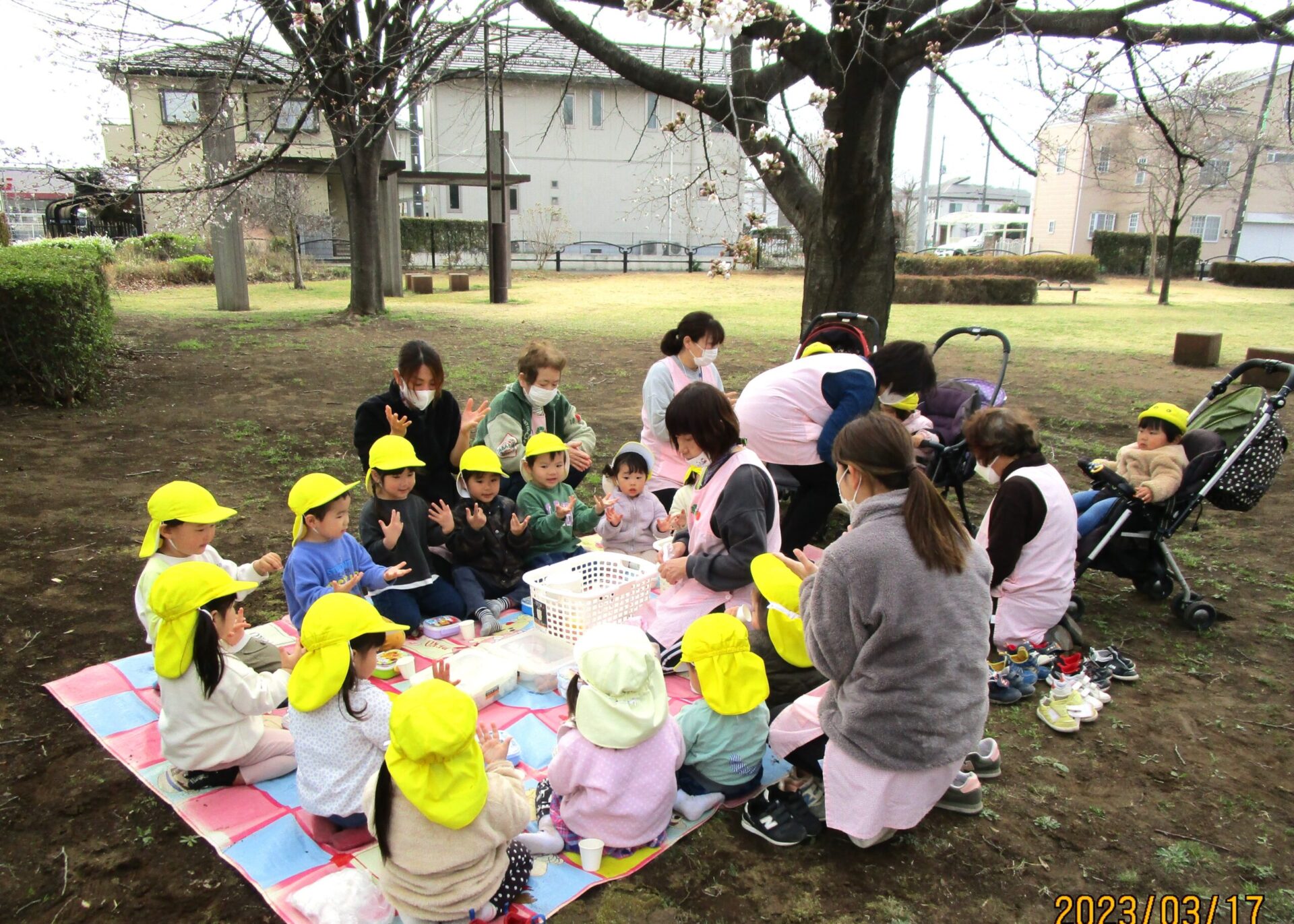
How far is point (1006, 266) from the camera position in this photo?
26.5 metres

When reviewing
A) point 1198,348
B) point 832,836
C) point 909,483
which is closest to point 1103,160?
point 1198,348

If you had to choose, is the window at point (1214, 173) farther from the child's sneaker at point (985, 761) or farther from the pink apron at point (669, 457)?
the child's sneaker at point (985, 761)

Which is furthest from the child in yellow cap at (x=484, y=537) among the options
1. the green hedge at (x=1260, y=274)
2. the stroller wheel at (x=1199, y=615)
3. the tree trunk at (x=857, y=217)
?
the green hedge at (x=1260, y=274)

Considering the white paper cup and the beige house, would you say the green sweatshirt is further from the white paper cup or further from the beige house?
the beige house

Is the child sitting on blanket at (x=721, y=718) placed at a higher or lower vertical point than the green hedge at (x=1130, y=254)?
lower

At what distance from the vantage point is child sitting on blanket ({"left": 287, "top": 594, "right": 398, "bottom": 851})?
2357mm

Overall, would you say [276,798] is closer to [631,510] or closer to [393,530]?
[393,530]

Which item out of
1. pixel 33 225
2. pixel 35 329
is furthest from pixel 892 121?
pixel 33 225

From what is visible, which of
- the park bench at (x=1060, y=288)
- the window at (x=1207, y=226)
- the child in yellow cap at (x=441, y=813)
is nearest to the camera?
the child in yellow cap at (x=441, y=813)

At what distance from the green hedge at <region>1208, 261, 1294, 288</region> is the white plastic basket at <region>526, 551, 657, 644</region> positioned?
32117 mm

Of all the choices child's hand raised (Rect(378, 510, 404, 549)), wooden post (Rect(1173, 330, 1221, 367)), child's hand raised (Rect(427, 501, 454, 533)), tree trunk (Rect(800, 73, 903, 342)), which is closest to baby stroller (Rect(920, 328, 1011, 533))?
tree trunk (Rect(800, 73, 903, 342))

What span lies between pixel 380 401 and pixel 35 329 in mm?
4968

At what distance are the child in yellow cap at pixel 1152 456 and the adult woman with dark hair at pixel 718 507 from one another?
208cm

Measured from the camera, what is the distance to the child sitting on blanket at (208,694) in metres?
2.61
